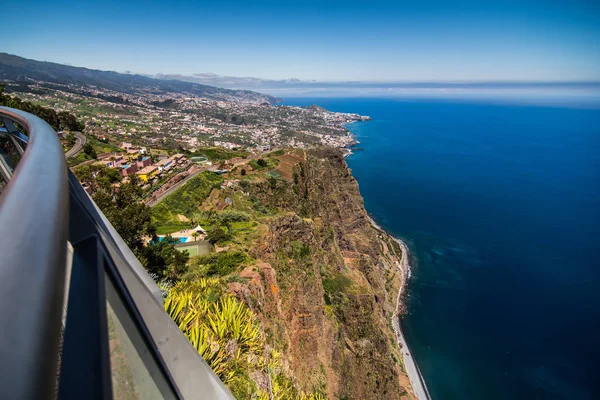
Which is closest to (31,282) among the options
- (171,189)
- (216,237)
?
(216,237)

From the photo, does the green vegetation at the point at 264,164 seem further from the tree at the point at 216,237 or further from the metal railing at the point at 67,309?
the metal railing at the point at 67,309

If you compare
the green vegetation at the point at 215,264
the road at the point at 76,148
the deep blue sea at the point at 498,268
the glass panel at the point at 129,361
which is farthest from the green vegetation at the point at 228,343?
the deep blue sea at the point at 498,268

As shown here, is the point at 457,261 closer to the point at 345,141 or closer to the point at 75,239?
the point at 75,239

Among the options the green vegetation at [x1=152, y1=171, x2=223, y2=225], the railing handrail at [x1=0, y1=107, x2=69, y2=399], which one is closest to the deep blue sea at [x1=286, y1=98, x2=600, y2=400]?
the green vegetation at [x1=152, y1=171, x2=223, y2=225]

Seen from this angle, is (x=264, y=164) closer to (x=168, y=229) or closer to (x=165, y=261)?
(x=168, y=229)

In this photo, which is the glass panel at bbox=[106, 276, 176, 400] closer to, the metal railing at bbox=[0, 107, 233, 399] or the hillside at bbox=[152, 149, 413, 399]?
the metal railing at bbox=[0, 107, 233, 399]

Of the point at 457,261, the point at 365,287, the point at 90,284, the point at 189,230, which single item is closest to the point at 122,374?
the point at 90,284

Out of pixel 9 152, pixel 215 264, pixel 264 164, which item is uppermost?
pixel 9 152
